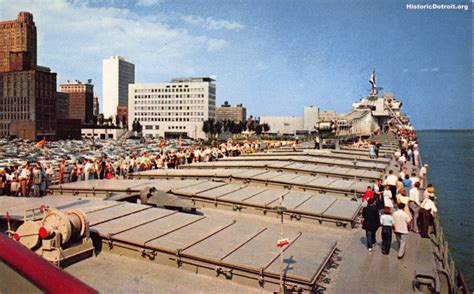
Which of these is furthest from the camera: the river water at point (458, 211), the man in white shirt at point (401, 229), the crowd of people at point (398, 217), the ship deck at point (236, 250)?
the river water at point (458, 211)

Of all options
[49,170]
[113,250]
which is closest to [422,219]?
[113,250]

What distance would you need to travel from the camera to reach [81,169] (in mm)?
27344

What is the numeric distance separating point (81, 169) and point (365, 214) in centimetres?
2090

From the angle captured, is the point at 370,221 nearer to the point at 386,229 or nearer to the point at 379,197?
the point at 386,229

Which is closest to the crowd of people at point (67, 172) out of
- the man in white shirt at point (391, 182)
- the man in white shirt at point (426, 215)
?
the man in white shirt at point (391, 182)

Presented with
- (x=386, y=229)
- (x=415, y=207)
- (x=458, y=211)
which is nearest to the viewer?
(x=386, y=229)

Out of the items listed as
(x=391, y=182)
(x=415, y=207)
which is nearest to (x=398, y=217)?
(x=415, y=207)

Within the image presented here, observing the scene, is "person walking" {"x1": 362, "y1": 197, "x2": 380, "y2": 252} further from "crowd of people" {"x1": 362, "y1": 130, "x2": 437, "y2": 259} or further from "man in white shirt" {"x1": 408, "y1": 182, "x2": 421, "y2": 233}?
"man in white shirt" {"x1": 408, "y1": 182, "x2": 421, "y2": 233}

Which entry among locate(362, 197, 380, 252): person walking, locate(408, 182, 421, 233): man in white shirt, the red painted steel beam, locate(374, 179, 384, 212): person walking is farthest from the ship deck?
the red painted steel beam

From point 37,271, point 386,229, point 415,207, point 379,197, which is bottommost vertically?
point 415,207

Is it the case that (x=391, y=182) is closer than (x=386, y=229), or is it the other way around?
(x=386, y=229)

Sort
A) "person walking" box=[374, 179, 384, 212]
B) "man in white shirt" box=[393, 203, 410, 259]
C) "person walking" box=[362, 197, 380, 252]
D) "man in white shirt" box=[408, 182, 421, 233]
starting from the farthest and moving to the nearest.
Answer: "person walking" box=[374, 179, 384, 212]
"man in white shirt" box=[408, 182, 421, 233]
"person walking" box=[362, 197, 380, 252]
"man in white shirt" box=[393, 203, 410, 259]

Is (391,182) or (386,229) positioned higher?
(391,182)

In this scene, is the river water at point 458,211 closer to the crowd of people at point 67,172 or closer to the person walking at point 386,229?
the person walking at point 386,229
